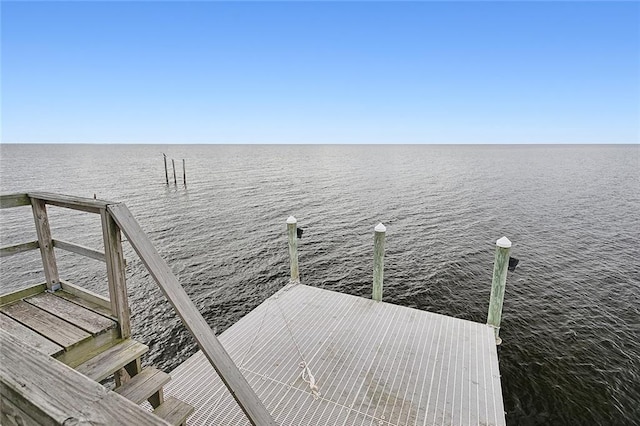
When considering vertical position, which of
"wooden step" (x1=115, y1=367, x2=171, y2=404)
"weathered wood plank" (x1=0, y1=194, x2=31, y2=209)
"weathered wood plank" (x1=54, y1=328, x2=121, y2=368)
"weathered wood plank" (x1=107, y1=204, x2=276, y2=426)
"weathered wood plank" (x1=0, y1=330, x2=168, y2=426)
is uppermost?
"weathered wood plank" (x1=0, y1=194, x2=31, y2=209)

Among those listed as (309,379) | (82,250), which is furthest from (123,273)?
(309,379)

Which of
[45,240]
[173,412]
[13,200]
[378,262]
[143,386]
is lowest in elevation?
[378,262]

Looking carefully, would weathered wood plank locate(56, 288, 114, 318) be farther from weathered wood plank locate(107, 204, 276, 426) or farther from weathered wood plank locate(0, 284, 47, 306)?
weathered wood plank locate(107, 204, 276, 426)

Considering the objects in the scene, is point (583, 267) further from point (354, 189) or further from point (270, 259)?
point (354, 189)

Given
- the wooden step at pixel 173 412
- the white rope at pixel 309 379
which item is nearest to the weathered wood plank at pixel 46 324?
the wooden step at pixel 173 412

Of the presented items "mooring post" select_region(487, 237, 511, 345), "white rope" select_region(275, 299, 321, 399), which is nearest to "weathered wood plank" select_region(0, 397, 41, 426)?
"white rope" select_region(275, 299, 321, 399)

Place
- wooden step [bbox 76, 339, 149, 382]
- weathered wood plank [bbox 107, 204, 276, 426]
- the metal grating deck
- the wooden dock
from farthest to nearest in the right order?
the metal grating deck → wooden step [bbox 76, 339, 149, 382] → weathered wood plank [bbox 107, 204, 276, 426] → the wooden dock

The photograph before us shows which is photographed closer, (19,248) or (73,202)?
(73,202)

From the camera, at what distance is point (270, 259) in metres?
14.8

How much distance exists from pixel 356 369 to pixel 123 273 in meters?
4.25

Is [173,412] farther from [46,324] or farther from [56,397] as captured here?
[56,397]

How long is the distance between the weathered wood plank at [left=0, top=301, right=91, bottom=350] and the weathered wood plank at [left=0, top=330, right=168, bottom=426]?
207cm

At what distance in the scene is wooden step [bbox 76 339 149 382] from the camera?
2.44 metres

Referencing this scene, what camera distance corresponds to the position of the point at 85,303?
3.17 metres
